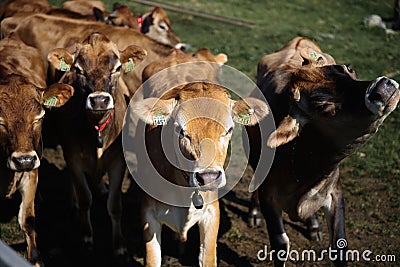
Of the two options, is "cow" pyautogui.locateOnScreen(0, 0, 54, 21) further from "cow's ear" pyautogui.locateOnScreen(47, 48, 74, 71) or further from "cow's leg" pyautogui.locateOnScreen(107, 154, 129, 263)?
"cow's leg" pyautogui.locateOnScreen(107, 154, 129, 263)

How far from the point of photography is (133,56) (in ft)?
20.9

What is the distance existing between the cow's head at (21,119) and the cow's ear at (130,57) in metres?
0.98

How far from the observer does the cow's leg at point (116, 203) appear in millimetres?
6031

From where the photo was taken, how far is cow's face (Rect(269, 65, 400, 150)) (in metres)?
4.31

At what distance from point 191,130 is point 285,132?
0.86 meters

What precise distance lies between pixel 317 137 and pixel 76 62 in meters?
2.28

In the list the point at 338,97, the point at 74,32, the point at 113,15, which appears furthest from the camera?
the point at 113,15

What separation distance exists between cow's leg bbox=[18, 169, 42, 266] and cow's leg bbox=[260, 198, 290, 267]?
1.97 m

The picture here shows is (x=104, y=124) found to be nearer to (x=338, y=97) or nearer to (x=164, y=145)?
(x=164, y=145)

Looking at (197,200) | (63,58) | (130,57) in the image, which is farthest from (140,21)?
(197,200)

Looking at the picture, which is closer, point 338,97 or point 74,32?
point 338,97

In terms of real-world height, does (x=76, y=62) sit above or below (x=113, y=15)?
above

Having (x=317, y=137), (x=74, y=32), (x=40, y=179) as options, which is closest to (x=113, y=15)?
(x=74, y=32)

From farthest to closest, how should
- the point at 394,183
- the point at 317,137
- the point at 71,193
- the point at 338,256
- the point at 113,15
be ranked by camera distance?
the point at 113,15, the point at 394,183, the point at 71,193, the point at 338,256, the point at 317,137
